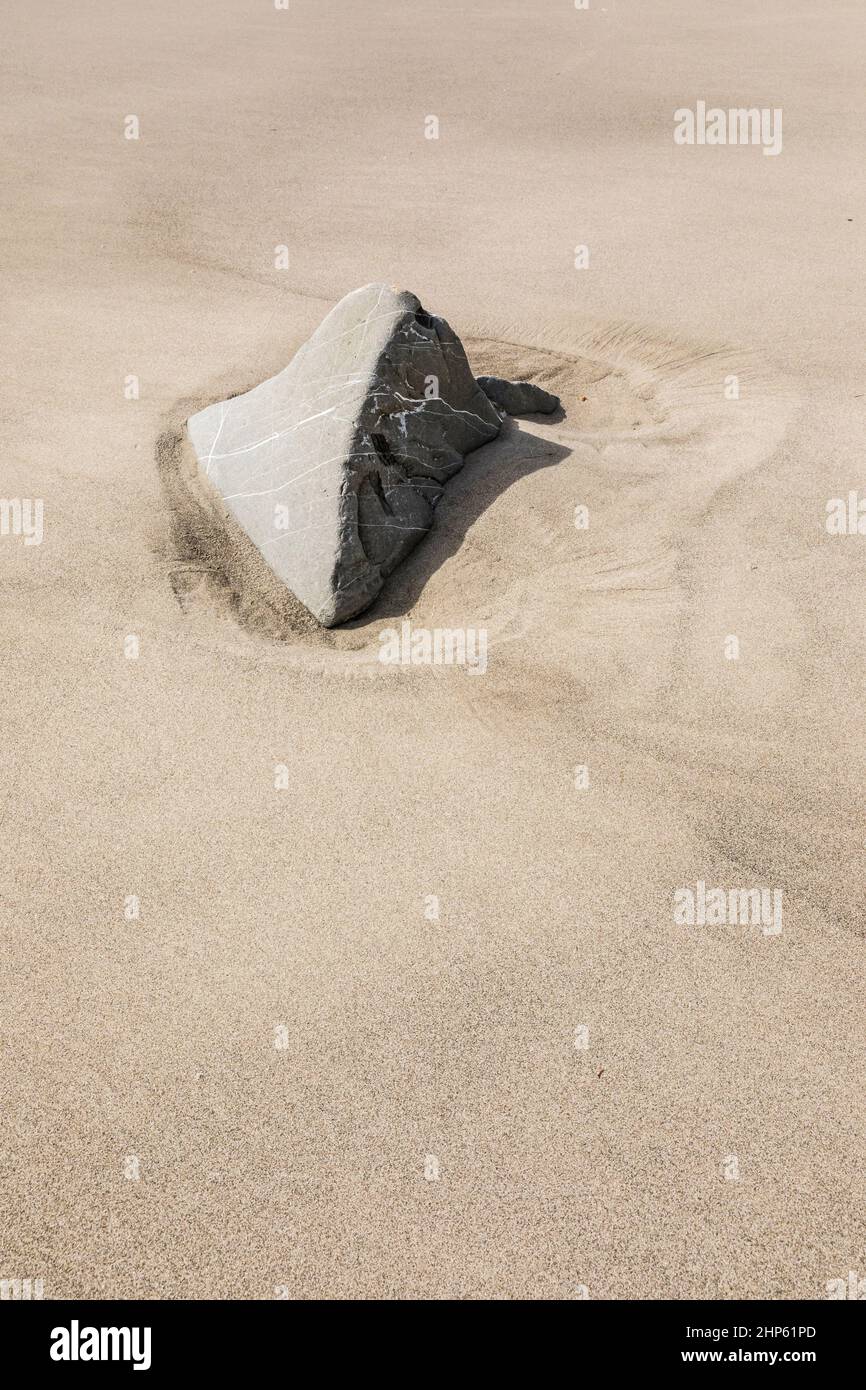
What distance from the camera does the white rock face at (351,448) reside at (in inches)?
160

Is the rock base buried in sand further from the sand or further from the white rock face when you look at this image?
the sand

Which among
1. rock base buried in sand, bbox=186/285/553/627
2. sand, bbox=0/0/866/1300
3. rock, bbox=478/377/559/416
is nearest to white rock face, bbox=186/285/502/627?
rock base buried in sand, bbox=186/285/553/627

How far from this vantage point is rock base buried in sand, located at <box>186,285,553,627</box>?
4059mm

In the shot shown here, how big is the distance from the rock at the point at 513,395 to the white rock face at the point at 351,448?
275 mm

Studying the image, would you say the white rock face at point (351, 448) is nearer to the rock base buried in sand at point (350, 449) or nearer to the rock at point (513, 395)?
the rock base buried in sand at point (350, 449)

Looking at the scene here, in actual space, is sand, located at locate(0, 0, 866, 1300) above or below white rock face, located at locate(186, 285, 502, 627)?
below

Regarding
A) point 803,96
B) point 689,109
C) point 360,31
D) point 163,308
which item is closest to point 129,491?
point 163,308

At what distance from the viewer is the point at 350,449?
4148 mm

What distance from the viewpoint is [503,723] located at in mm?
3512

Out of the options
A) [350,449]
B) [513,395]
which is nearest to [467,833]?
[350,449]

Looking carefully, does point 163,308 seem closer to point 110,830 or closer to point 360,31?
point 110,830

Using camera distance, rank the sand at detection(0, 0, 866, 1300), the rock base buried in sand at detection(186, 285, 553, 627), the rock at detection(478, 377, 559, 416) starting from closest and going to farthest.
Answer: the sand at detection(0, 0, 866, 1300)
the rock base buried in sand at detection(186, 285, 553, 627)
the rock at detection(478, 377, 559, 416)

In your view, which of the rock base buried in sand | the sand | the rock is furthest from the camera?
the rock

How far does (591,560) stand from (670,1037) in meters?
1.94
